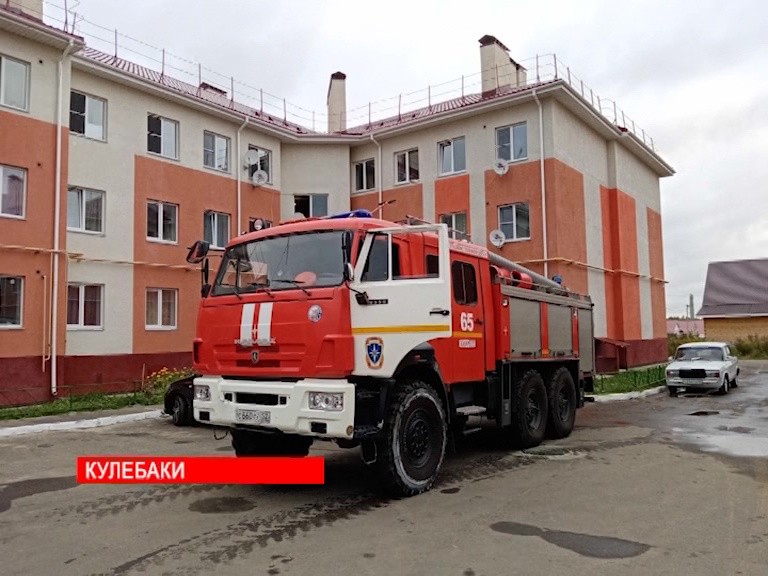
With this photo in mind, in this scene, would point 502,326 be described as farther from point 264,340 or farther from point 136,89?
point 136,89

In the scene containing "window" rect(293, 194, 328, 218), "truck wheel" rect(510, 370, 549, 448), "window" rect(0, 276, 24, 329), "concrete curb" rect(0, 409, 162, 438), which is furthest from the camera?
"window" rect(293, 194, 328, 218)

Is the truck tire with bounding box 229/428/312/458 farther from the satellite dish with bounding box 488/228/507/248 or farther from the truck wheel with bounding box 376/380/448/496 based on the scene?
the satellite dish with bounding box 488/228/507/248

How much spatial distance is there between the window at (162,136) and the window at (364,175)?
781 cm

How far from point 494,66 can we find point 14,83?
16068 mm

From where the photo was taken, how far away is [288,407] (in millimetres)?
6051

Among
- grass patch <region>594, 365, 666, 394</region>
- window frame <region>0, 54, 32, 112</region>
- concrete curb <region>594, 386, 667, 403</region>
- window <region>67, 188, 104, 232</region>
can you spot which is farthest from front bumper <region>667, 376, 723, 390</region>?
window frame <region>0, 54, 32, 112</region>

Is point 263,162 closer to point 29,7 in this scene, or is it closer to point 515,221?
→ point 29,7

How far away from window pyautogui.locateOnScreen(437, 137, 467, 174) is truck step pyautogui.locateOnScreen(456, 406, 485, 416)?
52.6ft

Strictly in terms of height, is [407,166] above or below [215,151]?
above

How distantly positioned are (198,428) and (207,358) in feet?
17.0

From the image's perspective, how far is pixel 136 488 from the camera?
6988 millimetres

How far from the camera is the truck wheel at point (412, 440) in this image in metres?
6.25

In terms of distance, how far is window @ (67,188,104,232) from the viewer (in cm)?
1744

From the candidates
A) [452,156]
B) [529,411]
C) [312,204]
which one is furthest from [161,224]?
[529,411]
